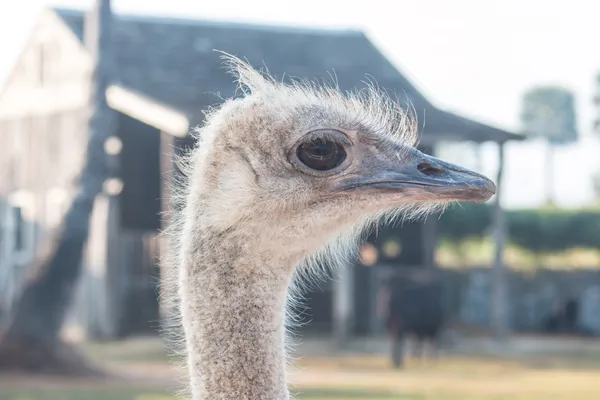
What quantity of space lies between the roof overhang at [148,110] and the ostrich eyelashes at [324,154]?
1017 cm

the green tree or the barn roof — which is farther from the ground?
the green tree

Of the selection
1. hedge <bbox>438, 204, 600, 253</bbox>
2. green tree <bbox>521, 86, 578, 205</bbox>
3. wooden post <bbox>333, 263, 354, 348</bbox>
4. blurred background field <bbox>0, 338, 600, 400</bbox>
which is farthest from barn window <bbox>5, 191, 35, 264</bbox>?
green tree <bbox>521, 86, 578, 205</bbox>

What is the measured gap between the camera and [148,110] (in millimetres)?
14664

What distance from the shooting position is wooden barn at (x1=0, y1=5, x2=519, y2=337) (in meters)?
15.3

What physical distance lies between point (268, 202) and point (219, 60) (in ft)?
39.5

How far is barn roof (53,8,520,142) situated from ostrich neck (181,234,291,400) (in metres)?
11.1

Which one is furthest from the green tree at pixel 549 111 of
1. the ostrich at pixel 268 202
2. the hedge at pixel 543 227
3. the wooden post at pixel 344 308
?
the ostrich at pixel 268 202

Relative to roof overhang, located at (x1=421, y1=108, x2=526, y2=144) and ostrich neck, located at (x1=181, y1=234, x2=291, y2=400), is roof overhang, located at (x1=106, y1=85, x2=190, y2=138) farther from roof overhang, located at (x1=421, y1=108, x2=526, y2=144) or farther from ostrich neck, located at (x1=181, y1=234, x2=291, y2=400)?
ostrich neck, located at (x1=181, y1=234, x2=291, y2=400)

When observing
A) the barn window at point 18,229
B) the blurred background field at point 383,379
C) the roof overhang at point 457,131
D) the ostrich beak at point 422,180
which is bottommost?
the blurred background field at point 383,379

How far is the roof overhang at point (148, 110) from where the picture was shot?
13523 millimetres

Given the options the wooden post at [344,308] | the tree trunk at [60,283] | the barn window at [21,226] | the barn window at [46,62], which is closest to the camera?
the tree trunk at [60,283]

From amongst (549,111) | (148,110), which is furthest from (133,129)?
(549,111)

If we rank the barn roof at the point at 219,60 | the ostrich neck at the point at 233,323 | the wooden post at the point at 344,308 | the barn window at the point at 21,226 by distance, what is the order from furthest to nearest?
the barn window at the point at 21,226 → the wooden post at the point at 344,308 → the barn roof at the point at 219,60 → the ostrich neck at the point at 233,323

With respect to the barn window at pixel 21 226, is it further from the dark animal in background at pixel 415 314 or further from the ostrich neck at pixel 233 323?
the ostrich neck at pixel 233 323
